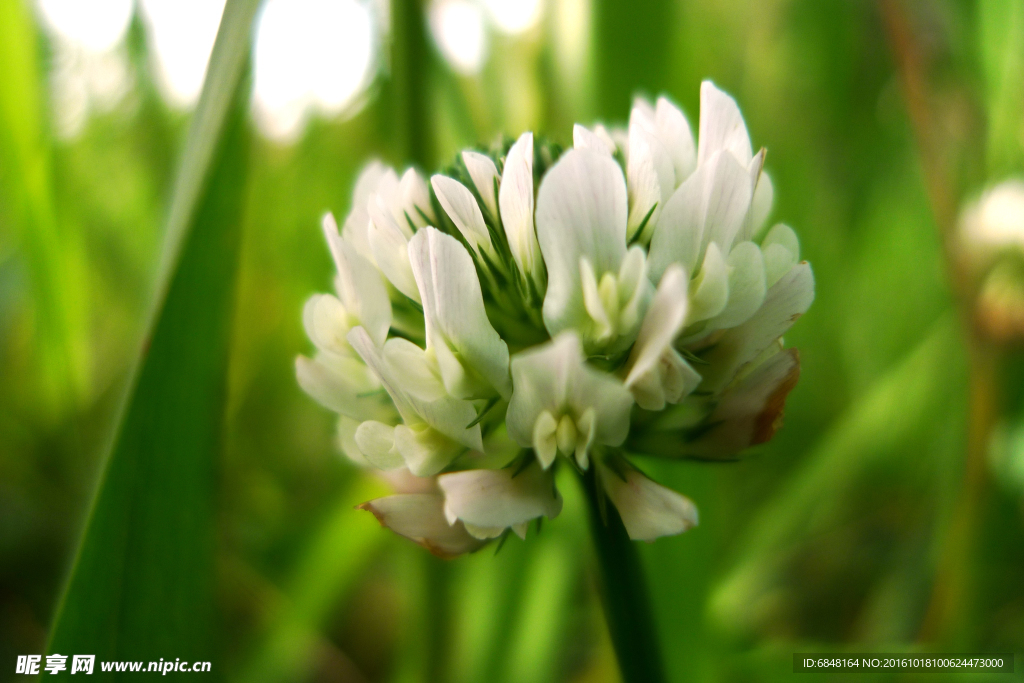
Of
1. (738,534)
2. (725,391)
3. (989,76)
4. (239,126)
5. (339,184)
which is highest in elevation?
(339,184)

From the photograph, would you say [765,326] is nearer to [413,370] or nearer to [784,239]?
[784,239]

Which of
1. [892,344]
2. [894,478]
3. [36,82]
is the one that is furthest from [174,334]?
[892,344]

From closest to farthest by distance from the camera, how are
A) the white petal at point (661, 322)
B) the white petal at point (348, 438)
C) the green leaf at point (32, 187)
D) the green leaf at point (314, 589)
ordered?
the white petal at point (661, 322), the white petal at point (348, 438), the green leaf at point (32, 187), the green leaf at point (314, 589)

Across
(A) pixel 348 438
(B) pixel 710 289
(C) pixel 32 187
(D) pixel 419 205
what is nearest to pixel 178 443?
(A) pixel 348 438

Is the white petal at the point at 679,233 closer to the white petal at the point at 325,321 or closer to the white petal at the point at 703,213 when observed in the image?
the white petal at the point at 703,213

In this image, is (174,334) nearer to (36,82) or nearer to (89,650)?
(89,650)

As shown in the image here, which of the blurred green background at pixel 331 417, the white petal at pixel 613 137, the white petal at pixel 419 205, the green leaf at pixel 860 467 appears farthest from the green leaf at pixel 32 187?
the green leaf at pixel 860 467
